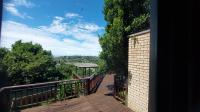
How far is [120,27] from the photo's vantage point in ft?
29.7

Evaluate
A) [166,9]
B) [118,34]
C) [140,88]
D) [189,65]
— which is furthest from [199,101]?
[118,34]

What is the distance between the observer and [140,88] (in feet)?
21.7

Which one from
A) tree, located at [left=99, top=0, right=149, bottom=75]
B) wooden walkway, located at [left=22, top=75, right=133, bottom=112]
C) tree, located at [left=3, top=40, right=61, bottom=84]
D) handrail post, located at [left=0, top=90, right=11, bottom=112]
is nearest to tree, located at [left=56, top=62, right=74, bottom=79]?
tree, located at [left=3, top=40, right=61, bottom=84]

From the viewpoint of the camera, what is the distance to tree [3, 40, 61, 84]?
19.2 m

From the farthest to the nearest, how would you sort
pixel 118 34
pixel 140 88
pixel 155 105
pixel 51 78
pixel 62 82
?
1. pixel 51 78
2. pixel 118 34
3. pixel 62 82
4. pixel 140 88
5. pixel 155 105

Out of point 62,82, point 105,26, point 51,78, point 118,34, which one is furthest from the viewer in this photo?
point 51,78

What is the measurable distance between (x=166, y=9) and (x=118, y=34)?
7.69 m

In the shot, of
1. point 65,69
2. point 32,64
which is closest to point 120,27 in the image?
point 32,64

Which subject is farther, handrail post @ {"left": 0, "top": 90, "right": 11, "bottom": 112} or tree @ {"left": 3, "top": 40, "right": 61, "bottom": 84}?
tree @ {"left": 3, "top": 40, "right": 61, "bottom": 84}

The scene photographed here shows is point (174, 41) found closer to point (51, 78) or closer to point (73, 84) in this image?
point (73, 84)

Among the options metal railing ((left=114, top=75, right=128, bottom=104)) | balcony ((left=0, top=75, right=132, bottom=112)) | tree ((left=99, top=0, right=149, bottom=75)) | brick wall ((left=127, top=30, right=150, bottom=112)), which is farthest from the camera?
tree ((left=99, top=0, right=149, bottom=75))

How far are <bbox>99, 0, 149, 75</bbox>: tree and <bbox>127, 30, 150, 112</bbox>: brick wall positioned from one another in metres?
1.73

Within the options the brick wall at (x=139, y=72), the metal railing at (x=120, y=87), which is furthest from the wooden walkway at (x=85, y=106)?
the brick wall at (x=139, y=72)

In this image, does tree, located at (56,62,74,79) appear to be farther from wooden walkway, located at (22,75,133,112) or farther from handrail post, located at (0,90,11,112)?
handrail post, located at (0,90,11,112)
